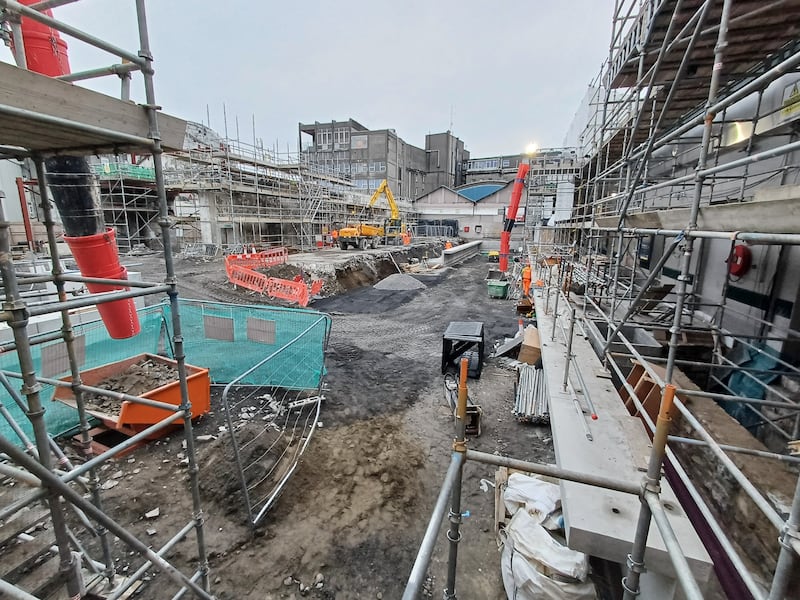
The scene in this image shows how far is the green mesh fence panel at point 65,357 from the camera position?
17.7 ft

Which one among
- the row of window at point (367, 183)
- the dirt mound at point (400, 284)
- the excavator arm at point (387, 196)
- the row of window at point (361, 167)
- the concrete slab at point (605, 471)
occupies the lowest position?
the dirt mound at point (400, 284)

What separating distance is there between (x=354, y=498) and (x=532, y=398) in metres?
3.81

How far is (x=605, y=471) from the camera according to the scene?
372 cm

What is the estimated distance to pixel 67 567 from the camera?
2.50 meters

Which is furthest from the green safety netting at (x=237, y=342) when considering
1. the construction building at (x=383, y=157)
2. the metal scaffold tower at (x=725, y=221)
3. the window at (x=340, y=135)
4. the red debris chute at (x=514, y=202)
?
the window at (x=340, y=135)

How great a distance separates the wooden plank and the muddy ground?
4.11 m

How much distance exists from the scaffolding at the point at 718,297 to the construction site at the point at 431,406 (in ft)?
0.10

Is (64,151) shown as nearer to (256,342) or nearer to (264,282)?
(256,342)

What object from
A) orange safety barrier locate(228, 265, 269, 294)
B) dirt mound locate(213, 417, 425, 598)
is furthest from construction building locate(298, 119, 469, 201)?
dirt mound locate(213, 417, 425, 598)

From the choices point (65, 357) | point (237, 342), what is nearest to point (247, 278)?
point (237, 342)

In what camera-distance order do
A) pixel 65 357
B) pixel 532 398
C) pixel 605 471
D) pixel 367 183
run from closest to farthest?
1. pixel 605 471
2. pixel 65 357
3. pixel 532 398
4. pixel 367 183

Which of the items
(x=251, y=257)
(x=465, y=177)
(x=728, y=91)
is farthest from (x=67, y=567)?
(x=465, y=177)

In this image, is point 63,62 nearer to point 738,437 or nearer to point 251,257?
point 738,437

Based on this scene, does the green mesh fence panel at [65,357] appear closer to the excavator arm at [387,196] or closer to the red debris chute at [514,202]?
the red debris chute at [514,202]
